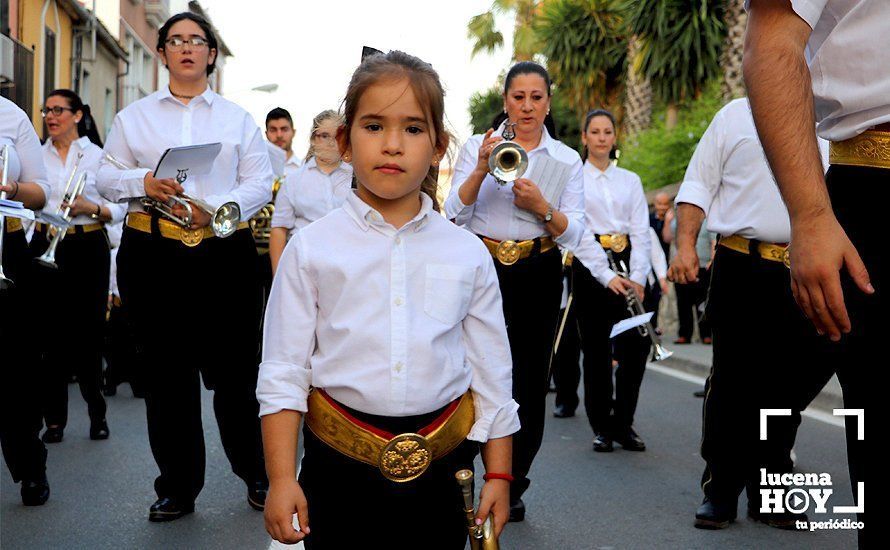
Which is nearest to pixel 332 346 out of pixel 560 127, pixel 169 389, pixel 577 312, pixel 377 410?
pixel 377 410

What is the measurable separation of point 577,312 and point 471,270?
511 centimetres

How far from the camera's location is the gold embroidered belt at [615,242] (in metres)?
8.77

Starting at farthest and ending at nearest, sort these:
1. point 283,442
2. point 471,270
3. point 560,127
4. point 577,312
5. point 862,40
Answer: point 560,127
point 577,312
point 471,270
point 283,442
point 862,40

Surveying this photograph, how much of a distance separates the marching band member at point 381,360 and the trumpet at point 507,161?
2330 mm

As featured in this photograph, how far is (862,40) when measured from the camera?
2773 millimetres

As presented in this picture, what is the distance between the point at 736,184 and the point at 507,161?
3.72ft

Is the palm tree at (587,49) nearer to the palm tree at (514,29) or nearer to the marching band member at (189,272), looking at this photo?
the palm tree at (514,29)

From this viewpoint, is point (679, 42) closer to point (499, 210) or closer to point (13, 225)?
point (499, 210)

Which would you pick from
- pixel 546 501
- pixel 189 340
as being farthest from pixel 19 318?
pixel 546 501

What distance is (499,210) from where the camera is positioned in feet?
19.4

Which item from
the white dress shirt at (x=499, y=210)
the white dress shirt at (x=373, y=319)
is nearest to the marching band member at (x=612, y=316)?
the white dress shirt at (x=499, y=210)

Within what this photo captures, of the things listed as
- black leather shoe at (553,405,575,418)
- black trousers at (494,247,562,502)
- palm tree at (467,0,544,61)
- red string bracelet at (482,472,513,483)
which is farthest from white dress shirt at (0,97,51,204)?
palm tree at (467,0,544,61)

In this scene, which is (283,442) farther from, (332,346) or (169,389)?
(169,389)

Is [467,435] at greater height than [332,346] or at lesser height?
lesser
